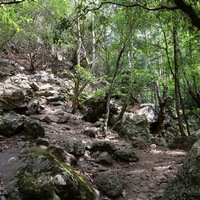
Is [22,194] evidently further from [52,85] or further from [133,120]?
[52,85]

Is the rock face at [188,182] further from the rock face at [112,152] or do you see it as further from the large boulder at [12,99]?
the large boulder at [12,99]

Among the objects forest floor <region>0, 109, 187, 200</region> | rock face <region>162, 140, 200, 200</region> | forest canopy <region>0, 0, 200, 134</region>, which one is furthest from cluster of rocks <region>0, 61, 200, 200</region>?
forest canopy <region>0, 0, 200, 134</region>

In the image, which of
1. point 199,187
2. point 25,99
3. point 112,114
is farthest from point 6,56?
point 199,187

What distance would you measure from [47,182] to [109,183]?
4.95 ft

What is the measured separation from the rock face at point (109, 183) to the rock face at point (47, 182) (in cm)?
43

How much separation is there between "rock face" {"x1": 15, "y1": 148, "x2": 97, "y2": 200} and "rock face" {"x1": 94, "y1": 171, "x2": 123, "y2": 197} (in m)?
0.43

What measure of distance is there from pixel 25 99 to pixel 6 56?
1209cm

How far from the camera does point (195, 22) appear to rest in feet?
16.5

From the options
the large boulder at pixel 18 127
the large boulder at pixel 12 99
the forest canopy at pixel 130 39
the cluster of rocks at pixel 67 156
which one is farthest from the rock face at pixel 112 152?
the large boulder at pixel 12 99

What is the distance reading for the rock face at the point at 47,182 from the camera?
11.0 ft

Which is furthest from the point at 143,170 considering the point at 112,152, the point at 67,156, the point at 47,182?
the point at 47,182

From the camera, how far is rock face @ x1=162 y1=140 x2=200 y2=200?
11.1ft

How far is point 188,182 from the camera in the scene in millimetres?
3477

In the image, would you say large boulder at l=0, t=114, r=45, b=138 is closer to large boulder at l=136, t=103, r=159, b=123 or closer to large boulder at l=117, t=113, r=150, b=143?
large boulder at l=117, t=113, r=150, b=143
